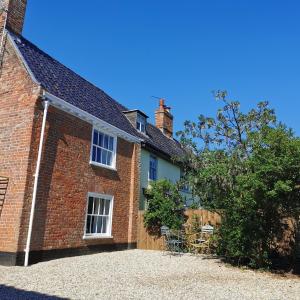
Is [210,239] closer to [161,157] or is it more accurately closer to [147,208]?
[147,208]

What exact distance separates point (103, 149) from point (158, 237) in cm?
547

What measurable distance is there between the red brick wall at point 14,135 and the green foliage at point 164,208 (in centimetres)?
779

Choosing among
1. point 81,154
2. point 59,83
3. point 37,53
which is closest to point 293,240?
point 81,154

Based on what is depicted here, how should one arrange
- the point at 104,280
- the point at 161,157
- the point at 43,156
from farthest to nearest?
1. the point at 161,157
2. the point at 43,156
3. the point at 104,280

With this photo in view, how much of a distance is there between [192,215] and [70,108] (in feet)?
27.2

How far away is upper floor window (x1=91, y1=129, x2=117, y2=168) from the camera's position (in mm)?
16703

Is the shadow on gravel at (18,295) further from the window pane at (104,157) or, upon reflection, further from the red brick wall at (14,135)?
the window pane at (104,157)

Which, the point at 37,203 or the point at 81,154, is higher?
the point at 81,154

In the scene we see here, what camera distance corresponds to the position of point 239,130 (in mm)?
16094

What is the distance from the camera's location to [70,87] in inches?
672

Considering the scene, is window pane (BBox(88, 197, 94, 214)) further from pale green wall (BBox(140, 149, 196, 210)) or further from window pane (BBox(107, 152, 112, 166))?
pale green wall (BBox(140, 149, 196, 210))

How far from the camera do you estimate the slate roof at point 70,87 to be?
1517cm

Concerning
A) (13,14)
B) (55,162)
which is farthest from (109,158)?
(13,14)

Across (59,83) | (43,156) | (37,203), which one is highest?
(59,83)
